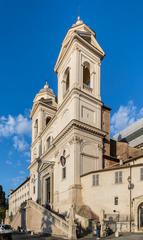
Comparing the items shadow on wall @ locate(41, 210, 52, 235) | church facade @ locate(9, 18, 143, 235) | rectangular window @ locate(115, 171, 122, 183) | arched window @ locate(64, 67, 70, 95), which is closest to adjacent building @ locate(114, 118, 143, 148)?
church facade @ locate(9, 18, 143, 235)

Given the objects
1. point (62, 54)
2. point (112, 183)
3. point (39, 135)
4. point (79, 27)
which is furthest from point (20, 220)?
point (79, 27)

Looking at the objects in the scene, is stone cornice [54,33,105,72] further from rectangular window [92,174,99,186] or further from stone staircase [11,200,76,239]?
stone staircase [11,200,76,239]

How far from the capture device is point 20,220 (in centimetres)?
5941

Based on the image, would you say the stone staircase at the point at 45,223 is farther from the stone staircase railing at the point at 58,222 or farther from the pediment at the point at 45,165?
the pediment at the point at 45,165

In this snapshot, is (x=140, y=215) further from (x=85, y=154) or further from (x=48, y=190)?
(x=48, y=190)

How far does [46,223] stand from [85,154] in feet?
35.7

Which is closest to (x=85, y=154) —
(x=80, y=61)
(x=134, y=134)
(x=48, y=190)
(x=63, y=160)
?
(x=63, y=160)

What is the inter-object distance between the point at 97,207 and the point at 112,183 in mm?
3782

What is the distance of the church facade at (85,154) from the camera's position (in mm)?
41750

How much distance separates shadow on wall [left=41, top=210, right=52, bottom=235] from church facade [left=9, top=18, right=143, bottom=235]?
334 cm

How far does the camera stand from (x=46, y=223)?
43906 mm

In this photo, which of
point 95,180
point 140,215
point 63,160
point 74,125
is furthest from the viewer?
point 63,160

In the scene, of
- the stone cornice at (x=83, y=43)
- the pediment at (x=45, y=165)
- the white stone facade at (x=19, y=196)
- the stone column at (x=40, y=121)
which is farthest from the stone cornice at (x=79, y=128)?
the white stone facade at (x=19, y=196)

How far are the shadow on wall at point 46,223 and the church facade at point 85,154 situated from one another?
334 centimetres
